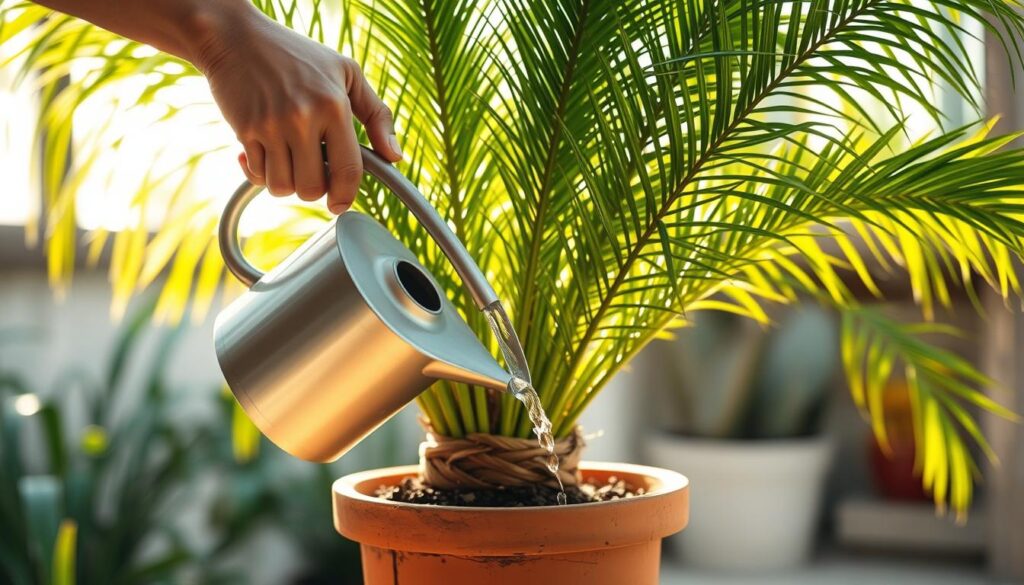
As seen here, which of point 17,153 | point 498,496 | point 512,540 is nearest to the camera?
point 512,540

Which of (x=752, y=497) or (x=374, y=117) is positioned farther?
(x=752, y=497)

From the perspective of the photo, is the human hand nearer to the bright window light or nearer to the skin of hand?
the skin of hand

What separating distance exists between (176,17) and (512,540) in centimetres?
37

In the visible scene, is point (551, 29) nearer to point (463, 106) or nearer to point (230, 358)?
point (463, 106)

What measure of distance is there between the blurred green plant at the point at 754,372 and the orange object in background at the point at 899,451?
165mm

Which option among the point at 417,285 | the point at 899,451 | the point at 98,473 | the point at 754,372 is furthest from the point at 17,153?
the point at 899,451

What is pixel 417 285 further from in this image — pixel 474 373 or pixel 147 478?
pixel 147 478

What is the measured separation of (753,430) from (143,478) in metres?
1.36

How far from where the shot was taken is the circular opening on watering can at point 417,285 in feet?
2.16

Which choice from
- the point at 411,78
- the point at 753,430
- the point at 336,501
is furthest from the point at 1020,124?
the point at 336,501

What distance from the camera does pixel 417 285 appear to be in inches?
26.5

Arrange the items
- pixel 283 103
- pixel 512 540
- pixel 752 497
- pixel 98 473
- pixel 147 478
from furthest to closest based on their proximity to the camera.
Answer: pixel 752 497 < pixel 147 478 < pixel 98 473 < pixel 512 540 < pixel 283 103

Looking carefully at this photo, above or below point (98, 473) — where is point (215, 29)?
above

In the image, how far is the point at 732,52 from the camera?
646 mm
